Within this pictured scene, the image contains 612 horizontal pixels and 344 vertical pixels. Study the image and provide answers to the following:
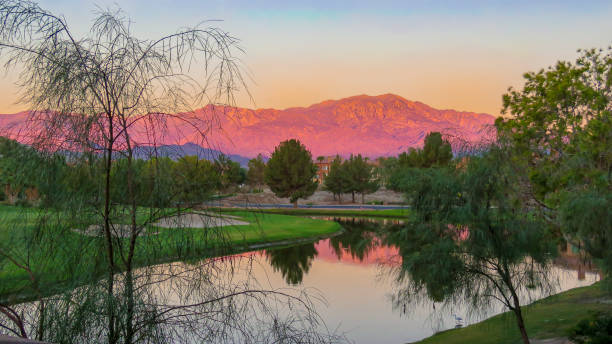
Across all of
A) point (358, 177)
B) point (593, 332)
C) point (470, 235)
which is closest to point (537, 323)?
point (593, 332)

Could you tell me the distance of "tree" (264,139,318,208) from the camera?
71250 mm

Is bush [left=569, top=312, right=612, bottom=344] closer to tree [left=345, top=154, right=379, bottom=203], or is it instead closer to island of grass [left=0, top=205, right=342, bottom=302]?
island of grass [left=0, top=205, right=342, bottom=302]

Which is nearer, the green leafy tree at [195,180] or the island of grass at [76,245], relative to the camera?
the island of grass at [76,245]

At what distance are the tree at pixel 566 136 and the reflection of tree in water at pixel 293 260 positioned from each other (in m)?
11.7

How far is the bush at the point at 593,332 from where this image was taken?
935 cm

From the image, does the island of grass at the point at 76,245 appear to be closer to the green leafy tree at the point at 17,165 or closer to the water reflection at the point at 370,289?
the green leafy tree at the point at 17,165

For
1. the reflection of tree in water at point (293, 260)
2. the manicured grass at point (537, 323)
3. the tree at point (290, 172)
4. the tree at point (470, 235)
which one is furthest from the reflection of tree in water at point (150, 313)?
the tree at point (290, 172)

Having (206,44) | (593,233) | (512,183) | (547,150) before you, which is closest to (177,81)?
(206,44)

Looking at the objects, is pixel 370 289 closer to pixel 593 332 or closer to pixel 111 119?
pixel 593 332

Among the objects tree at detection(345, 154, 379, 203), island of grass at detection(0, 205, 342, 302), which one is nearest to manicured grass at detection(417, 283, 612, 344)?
island of grass at detection(0, 205, 342, 302)

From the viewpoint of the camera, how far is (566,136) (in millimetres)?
17609

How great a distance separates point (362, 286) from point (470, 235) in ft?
41.8

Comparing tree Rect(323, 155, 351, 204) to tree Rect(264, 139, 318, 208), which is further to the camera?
tree Rect(323, 155, 351, 204)

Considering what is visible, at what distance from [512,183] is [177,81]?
895 centimetres
